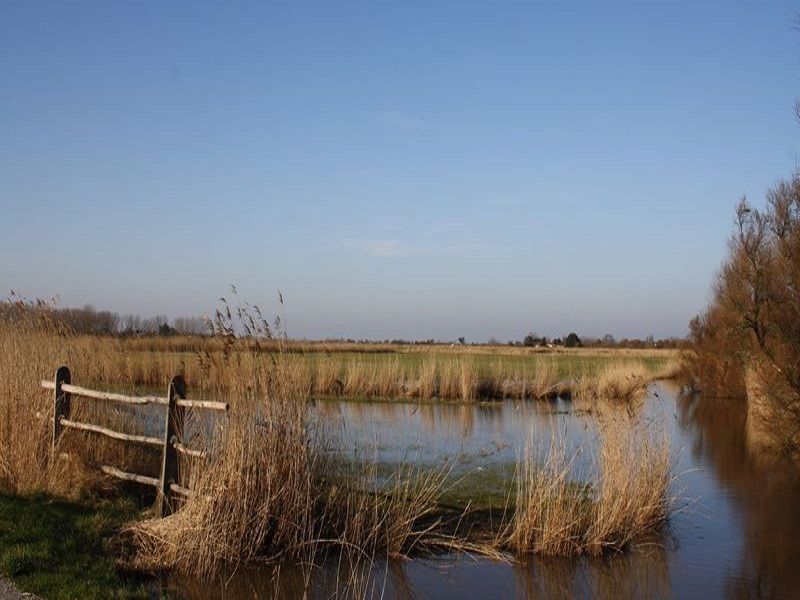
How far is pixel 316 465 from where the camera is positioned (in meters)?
8.49

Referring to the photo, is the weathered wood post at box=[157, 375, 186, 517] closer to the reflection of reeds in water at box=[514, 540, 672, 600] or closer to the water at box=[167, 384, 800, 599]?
the water at box=[167, 384, 800, 599]

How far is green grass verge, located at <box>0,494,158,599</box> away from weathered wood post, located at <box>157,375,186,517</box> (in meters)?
0.51

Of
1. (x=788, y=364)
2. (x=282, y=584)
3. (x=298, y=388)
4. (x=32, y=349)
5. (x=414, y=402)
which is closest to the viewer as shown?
(x=282, y=584)

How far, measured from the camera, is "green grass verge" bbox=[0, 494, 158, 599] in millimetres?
6461

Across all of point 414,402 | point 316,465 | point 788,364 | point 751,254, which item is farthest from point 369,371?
point 316,465

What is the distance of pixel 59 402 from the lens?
35.7ft

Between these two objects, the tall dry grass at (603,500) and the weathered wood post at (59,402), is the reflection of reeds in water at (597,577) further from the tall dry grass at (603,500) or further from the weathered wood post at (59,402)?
the weathered wood post at (59,402)

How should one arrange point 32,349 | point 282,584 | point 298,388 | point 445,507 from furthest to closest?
point 32,349
point 445,507
point 298,388
point 282,584

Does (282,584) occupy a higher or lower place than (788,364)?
lower

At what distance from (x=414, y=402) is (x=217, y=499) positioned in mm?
16930

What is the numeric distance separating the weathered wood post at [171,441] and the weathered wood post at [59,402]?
2.86m

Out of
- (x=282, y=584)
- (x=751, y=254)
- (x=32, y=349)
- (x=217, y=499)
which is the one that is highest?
(x=751, y=254)

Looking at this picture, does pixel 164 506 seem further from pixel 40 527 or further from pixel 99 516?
pixel 40 527

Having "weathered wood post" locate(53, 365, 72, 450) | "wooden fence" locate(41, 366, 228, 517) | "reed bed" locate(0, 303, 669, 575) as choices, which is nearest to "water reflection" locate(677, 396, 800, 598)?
"reed bed" locate(0, 303, 669, 575)
